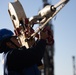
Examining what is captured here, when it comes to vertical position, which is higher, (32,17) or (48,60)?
(32,17)

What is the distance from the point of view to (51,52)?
37.2 m

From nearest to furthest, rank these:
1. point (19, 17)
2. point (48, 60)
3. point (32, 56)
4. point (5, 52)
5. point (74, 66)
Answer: point (32, 56) → point (5, 52) → point (19, 17) → point (48, 60) → point (74, 66)

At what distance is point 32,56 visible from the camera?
521 cm

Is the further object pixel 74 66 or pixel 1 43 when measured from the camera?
pixel 74 66

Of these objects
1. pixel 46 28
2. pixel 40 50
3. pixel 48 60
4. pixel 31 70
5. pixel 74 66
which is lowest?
pixel 74 66

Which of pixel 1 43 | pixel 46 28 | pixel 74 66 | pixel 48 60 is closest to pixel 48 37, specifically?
pixel 46 28

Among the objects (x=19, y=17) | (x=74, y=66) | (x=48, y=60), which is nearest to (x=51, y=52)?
(x=48, y=60)

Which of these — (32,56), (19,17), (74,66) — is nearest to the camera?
(32,56)

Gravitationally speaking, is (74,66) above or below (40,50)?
below

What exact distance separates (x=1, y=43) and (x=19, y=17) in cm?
178

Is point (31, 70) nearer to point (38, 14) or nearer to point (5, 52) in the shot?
point (5, 52)

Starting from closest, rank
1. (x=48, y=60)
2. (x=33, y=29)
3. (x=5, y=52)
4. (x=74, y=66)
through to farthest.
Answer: (x=5, y=52) → (x=33, y=29) → (x=48, y=60) → (x=74, y=66)

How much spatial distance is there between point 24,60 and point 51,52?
105 feet

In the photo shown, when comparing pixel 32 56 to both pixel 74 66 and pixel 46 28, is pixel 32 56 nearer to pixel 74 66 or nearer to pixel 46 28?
pixel 46 28
